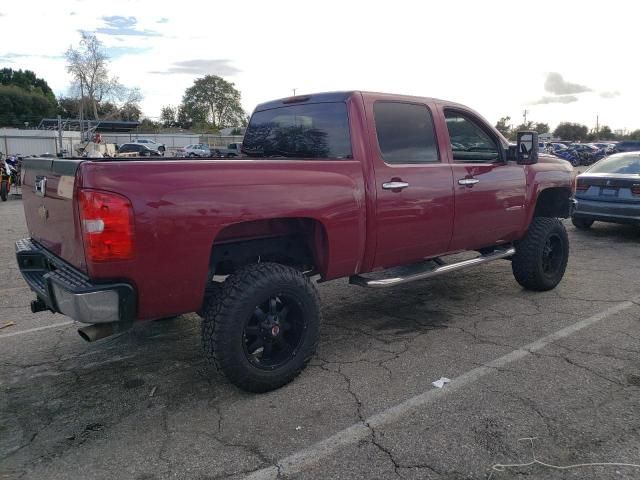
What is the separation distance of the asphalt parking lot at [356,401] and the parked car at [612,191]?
163 inches

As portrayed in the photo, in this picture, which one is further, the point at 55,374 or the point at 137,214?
the point at 55,374

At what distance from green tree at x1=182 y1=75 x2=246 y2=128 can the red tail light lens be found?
101991mm

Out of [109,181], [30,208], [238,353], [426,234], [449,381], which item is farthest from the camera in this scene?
[426,234]

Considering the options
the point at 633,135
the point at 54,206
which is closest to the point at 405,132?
the point at 54,206

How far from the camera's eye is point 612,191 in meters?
9.20

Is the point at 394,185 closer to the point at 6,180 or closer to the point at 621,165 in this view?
the point at 621,165

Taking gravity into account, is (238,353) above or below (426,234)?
below

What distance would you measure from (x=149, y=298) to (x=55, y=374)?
1.45 metres

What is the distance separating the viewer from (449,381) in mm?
3707

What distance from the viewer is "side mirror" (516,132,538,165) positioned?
200 inches

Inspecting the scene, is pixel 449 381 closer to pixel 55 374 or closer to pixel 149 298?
pixel 149 298

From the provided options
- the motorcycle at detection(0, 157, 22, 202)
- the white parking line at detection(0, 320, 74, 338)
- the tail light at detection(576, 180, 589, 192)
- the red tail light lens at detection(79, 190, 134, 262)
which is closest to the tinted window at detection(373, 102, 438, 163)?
the red tail light lens at detection(79, 190, 134, 262)

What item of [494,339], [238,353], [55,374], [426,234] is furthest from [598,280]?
[55,374]

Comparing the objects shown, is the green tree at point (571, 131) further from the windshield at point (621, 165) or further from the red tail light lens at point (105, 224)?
the red tail light lens at point (105, 224)
